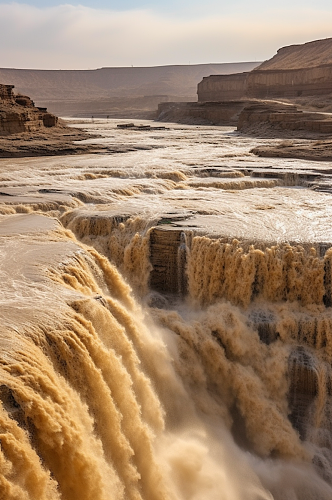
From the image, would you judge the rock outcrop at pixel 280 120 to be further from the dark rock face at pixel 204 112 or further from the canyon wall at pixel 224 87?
the canyon wall at pixel 224 87

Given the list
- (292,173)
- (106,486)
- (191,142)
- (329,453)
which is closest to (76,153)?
(191,142)

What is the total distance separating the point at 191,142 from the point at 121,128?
9501mm

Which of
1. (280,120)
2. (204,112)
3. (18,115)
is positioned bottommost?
(280,120)

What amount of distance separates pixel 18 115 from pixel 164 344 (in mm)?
14466

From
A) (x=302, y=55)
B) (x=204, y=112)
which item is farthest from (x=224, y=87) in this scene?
(x=204, y=112)

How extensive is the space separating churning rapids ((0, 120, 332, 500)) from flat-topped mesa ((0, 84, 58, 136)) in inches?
339

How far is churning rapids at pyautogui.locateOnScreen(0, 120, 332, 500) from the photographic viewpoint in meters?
4.23

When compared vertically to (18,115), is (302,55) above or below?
above

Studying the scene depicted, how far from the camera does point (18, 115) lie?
1908 cm

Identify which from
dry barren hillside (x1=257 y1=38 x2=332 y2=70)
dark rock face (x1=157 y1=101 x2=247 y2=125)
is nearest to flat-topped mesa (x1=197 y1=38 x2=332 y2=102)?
dry barren hillside (x1=257 y1=38 x2=332 y2=70)

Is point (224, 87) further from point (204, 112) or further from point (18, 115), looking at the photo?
point (18, 115)

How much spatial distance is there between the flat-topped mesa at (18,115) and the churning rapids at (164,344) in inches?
339

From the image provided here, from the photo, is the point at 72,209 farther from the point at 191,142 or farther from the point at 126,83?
the point at 126,83

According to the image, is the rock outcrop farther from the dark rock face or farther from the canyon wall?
the canyon wall
